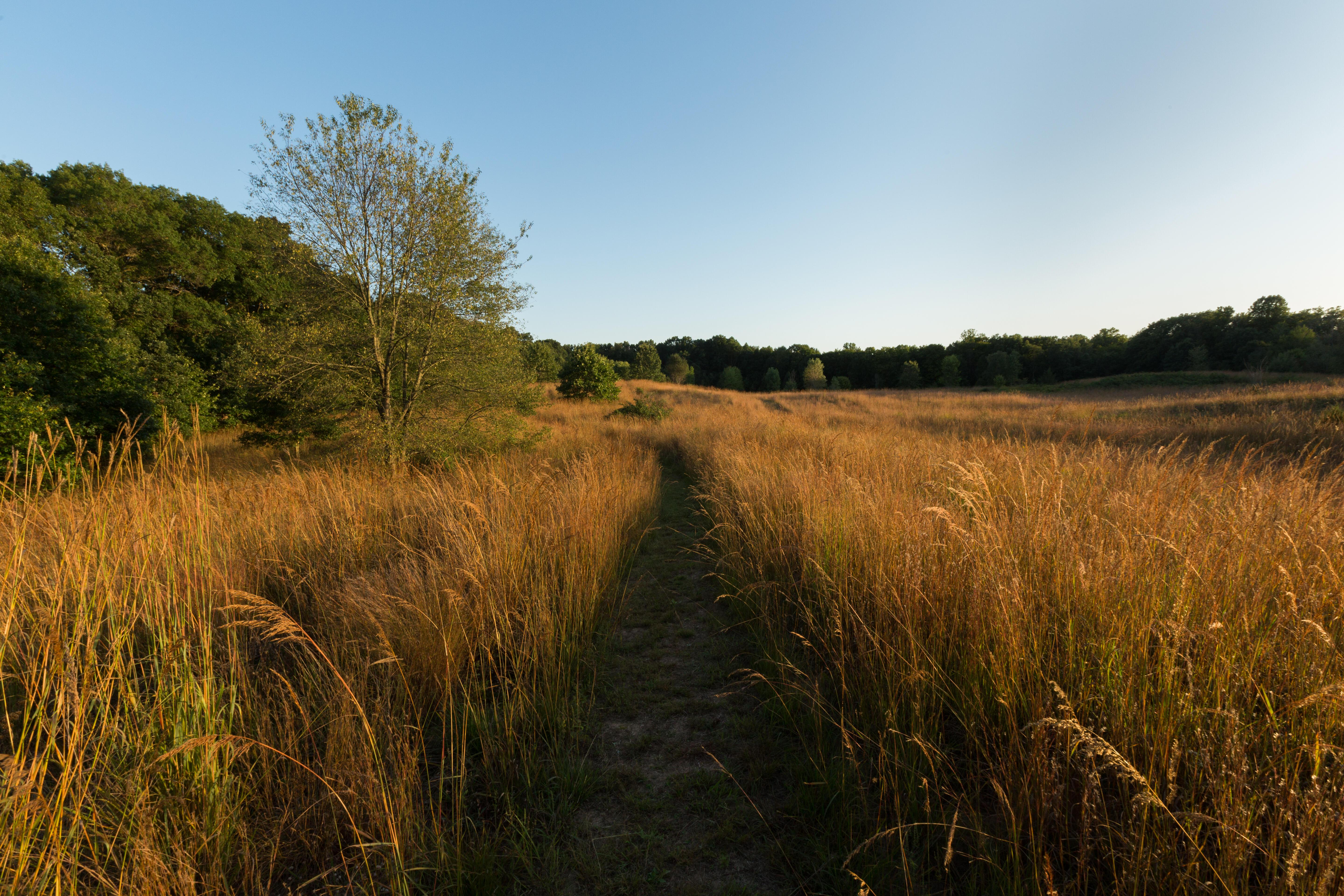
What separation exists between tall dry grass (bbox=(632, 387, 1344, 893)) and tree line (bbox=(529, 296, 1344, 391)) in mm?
15672

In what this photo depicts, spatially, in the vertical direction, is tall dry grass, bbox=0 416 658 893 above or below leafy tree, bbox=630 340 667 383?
below

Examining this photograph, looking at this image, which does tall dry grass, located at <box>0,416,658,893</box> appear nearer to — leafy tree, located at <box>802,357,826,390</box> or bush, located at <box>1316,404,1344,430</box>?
bush, located at <box>1316,404,1344,430</box>

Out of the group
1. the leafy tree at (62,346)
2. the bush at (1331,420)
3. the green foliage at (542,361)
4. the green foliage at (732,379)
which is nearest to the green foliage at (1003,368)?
the green foliage at (732,379)

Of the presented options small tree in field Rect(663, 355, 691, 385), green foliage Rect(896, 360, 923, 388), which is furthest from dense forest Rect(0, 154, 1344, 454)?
small tree in field Rect(663, 355, 691, 385)

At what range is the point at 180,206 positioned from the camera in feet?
63.2

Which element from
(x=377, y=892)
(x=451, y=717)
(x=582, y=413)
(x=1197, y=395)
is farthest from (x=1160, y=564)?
(x=1197, y=395)

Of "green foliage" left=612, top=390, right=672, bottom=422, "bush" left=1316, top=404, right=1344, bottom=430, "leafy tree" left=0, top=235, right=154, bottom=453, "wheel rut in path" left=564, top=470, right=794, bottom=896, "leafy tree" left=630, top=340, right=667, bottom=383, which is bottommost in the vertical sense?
"wheel rut in path" left=564, top=470, right=794, bottom=896

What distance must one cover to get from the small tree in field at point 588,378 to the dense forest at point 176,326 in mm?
1879

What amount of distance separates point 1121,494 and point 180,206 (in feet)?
101

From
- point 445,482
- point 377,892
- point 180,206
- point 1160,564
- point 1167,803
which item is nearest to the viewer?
point 1167,803

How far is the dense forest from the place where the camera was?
8.71 meters

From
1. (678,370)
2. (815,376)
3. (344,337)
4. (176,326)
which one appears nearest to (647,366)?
(678,370)

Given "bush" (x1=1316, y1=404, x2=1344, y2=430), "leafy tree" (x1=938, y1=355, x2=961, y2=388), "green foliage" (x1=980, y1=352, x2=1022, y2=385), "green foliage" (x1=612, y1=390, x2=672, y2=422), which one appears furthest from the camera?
"leafy tree" (x1=938, y1=355, x2=961, y2=388)

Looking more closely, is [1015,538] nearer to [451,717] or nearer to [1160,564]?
[1160,564]
